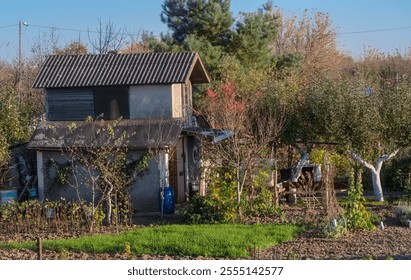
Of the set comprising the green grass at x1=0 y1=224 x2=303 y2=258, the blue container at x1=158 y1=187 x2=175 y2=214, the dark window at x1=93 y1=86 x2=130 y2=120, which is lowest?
the green grass at x1=0 y1=224 x2=303 y2=258

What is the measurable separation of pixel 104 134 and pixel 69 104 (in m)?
3.22

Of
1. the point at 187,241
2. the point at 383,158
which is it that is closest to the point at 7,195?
the point at 187,241

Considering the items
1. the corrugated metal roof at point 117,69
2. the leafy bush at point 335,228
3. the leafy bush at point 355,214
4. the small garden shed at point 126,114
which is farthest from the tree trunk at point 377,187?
the corrugated metal roof at point 117,69

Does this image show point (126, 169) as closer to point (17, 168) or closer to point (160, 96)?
point (160, 96)

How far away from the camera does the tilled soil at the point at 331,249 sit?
12086 millimetres

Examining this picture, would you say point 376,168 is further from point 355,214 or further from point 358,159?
point 355,214

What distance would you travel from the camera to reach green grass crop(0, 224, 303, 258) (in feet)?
41.9

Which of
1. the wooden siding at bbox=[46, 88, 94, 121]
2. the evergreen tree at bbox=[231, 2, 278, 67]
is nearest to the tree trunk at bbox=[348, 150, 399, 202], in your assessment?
the wooden siding at bbox=[46, 88, 94, 121]

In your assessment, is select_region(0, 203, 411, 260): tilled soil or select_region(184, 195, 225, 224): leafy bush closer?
select_region(0, 203, 411, 260): tilled soil

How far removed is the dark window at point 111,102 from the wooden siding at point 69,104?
8.5 inches

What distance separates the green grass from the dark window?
6708mm

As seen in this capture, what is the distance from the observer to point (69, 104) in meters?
21.7

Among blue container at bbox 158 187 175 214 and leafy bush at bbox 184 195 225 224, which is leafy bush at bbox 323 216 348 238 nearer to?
leafy bush at bbox 184 195 225 224

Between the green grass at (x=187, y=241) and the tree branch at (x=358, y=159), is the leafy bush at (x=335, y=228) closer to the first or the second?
the green grass at (x=187, y=241)
